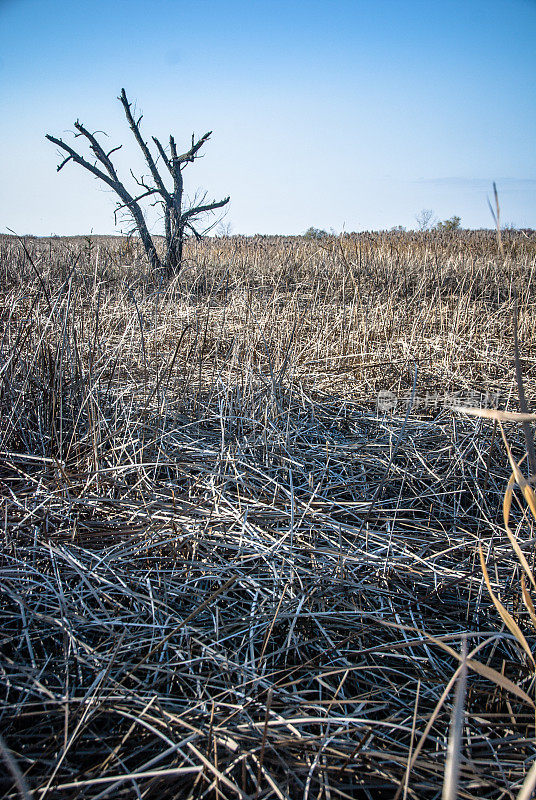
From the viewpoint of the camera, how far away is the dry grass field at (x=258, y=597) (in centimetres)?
99

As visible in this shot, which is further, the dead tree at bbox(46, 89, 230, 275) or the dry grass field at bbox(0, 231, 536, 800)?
the dead tree at bbox(46, 89, 230, 275)

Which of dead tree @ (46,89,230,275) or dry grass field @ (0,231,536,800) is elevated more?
dead tree @ (46,89,230,275)

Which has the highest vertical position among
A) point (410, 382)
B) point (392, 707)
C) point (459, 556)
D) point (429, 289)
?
point (429, 289)

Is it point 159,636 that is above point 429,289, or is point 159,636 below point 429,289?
below

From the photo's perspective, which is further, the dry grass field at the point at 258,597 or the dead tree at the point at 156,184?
the dead tree at the point at 156,184

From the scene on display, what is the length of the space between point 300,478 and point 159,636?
1.05 metres

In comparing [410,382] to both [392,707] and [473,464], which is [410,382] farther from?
[392,707]

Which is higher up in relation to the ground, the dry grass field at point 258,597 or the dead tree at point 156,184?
the dead tree at point 156,184

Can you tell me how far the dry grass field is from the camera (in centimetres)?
99

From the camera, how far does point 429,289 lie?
257 inches

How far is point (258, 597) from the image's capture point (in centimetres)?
153

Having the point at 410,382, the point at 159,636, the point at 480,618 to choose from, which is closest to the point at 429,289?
the point at 410,382

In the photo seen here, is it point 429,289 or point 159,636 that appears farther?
point 429,289

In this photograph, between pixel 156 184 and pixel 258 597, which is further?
pixel 156 184
